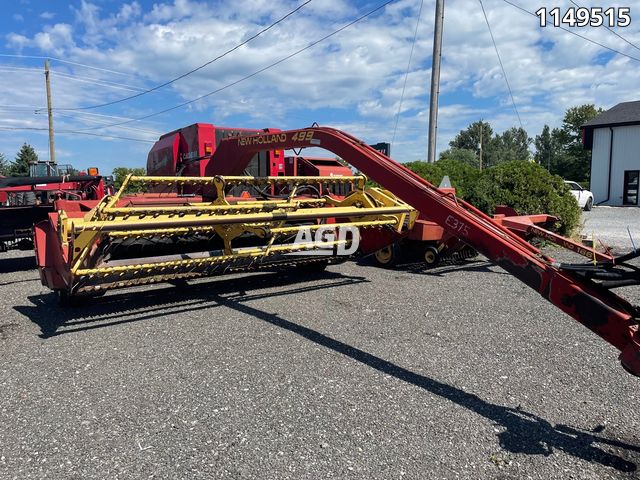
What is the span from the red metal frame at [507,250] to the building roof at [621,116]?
2893 cm

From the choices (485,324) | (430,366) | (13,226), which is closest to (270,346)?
(430,366)

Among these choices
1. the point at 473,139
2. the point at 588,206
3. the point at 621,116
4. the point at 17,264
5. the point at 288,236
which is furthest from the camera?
the point at 473,139

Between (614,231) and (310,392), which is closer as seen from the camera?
(310,392)

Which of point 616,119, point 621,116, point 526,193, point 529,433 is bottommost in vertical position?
point 529,433

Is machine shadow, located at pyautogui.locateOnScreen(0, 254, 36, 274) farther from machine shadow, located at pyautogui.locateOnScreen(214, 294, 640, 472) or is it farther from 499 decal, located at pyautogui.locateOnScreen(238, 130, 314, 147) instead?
machine shadow, located at pyautogui.locateOnScreen(214, 294, 640, 472)

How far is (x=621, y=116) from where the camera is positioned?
29281mm

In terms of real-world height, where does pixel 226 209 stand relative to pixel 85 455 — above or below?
above

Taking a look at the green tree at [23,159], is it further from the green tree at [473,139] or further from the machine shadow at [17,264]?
the green tree at [473,139]

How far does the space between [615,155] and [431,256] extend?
26.3 m

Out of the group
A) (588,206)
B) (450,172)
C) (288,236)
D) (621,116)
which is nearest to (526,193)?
(450,172)

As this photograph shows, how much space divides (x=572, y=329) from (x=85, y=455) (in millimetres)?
4214

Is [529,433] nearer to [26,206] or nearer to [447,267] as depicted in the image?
[447,267]

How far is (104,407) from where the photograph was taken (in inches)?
128

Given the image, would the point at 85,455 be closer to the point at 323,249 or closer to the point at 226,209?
the point at 226,209
